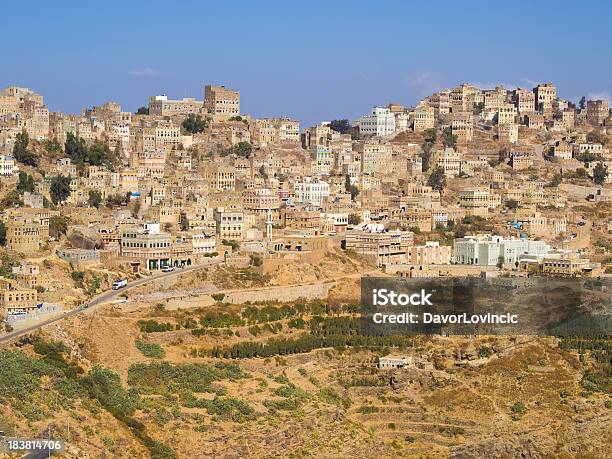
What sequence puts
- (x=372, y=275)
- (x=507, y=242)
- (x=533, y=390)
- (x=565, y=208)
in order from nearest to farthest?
1. (x=533, y=390)
2. (x=372, y=275)
3. (x=507, y=242)
4. (x=565, y=208)

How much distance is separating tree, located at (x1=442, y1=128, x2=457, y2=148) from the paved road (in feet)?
98.1

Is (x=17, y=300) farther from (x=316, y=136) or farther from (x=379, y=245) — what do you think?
(x=316, y=136)

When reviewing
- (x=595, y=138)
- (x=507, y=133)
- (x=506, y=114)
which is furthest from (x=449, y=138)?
(x=595, y=138)

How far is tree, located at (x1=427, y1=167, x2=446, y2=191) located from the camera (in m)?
72.1

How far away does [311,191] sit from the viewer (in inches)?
2544

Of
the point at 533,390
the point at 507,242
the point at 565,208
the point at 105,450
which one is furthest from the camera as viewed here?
the point at 565,208

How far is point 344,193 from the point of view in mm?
67125

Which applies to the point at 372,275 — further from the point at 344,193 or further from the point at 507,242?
the point at 344,193

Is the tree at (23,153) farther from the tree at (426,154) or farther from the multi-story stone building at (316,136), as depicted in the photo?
the tree at (426,154)

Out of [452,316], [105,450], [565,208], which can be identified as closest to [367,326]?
[452,316]

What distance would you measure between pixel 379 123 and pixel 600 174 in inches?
546

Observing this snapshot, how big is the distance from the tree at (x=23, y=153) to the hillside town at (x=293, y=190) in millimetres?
76

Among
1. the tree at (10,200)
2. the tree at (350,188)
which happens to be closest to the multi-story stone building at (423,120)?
the tree at (350,188)

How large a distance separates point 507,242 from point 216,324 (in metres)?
15.4
